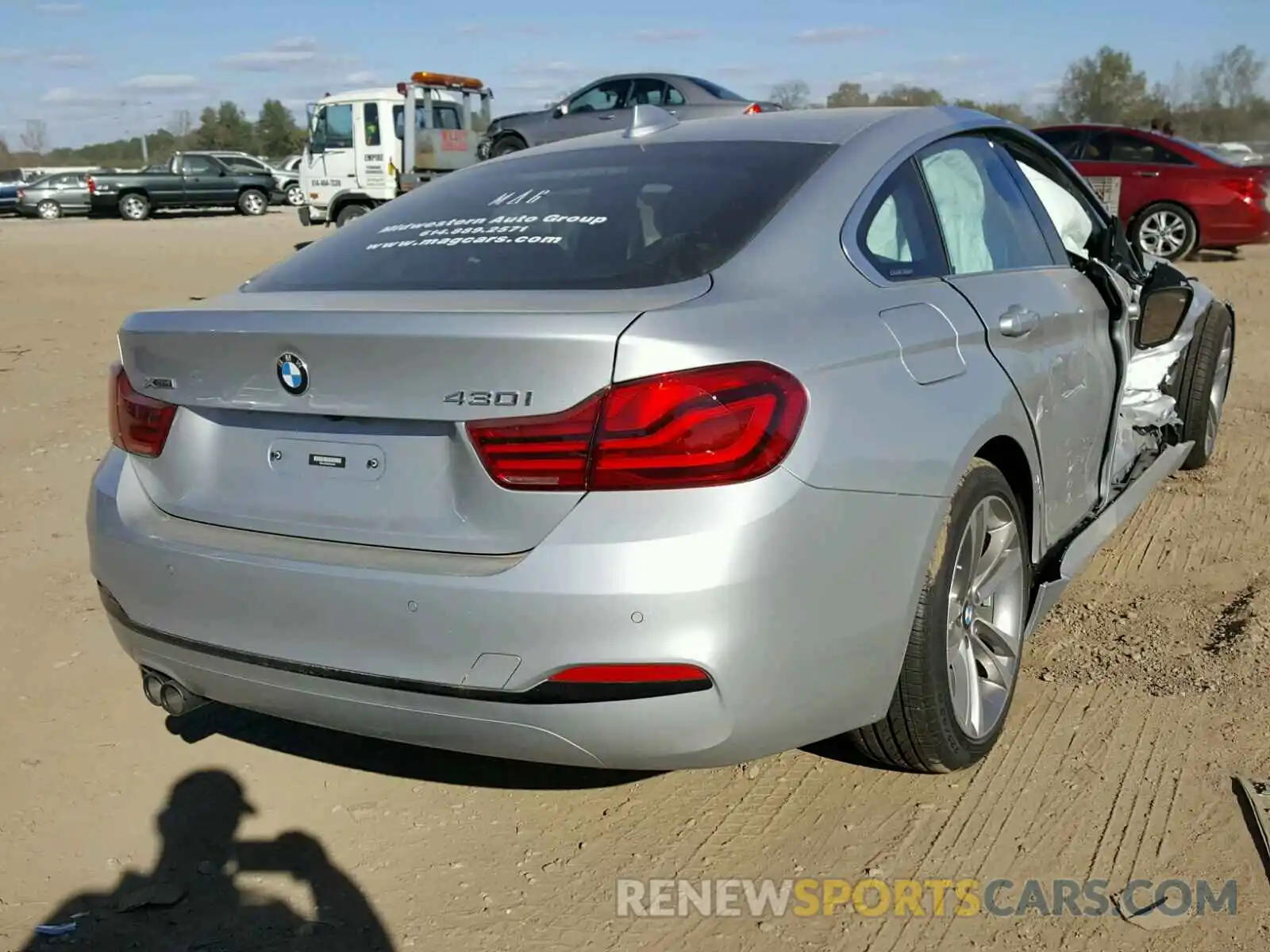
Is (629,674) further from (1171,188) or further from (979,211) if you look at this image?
(1171,188)

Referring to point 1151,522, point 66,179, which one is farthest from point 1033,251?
point 66,179

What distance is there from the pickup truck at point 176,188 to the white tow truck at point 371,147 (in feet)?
35.8

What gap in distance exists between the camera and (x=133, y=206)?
30.0 meters

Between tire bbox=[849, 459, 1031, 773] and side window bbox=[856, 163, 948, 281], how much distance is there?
50 cm

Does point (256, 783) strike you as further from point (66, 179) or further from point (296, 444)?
point (66, 179)

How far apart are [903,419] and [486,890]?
53.4 inches

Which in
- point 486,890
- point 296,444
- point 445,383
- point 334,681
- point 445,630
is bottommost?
point 486,890

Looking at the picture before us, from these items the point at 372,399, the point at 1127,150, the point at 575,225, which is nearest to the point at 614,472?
the point at 372,399

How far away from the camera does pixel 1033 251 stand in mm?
3625

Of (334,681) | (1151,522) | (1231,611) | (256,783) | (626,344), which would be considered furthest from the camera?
(1151,522)

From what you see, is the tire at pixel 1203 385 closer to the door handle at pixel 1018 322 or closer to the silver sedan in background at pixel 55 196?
the door handle at pixel 1018 322

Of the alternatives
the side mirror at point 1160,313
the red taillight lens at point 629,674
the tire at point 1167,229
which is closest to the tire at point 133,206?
the tire at point 1167,229

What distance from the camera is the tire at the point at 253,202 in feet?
99.7

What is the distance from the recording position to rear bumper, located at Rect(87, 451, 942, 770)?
6.98 ft
